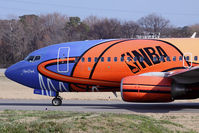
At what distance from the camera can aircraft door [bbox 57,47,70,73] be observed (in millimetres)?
21922

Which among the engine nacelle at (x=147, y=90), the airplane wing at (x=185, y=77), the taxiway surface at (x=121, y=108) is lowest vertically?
the taxiway surface at (x=121, y=108)

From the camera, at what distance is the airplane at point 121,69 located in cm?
1905

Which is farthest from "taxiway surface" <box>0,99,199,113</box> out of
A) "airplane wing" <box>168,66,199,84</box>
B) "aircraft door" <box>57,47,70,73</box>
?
"aircraft door" <box>57,47,70,73</box>

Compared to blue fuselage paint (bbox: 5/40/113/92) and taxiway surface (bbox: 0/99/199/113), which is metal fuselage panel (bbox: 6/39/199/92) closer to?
blue fuselage paint (bbox: 5/40/113/92)

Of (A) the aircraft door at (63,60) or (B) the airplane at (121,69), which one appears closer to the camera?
(B) the airplane at (121,69)

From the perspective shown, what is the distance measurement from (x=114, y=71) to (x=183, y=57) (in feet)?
11.8

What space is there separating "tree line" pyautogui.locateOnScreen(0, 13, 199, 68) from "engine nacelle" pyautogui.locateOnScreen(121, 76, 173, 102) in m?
52.4

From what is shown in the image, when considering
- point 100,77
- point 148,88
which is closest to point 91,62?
point 100,77

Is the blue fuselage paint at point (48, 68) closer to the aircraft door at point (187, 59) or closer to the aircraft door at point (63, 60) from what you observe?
the aircraft door at point (63, 60)

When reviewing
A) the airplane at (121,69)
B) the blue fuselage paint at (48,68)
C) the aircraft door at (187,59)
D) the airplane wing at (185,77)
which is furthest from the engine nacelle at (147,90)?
the blue fuselage paint at (48,68)

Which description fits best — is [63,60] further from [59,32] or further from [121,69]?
[59,32]

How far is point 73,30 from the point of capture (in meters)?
89.4

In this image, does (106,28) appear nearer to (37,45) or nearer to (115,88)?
(37,45)

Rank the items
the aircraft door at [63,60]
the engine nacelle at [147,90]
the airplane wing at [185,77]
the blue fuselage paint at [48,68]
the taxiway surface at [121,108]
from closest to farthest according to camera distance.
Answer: the airplane wing at [185,77] < the engine nacelle at [147,90] < the taxiway surface at [121,108] < the aircraft door at [63,60] < the blue fuselage paint at [48,68]
